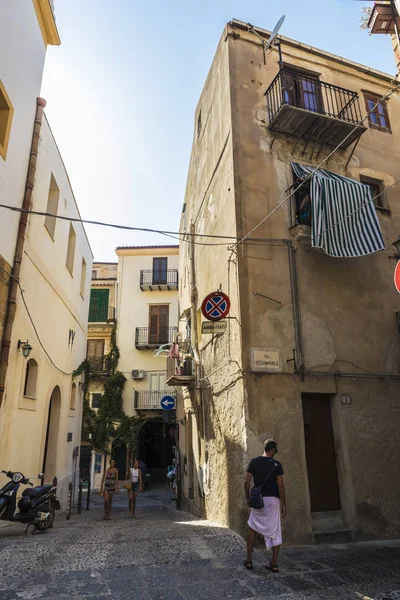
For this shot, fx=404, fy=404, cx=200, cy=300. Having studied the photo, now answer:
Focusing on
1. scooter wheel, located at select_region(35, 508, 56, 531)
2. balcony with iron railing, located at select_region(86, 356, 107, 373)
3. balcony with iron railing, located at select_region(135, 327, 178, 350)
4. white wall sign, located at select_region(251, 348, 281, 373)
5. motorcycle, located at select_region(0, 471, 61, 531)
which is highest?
balcony with iron railing, located at select_region(135, 327, 178, 350)

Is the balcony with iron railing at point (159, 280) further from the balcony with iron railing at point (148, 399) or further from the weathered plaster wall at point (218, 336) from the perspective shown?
the weathered plaster wall at point (218, 336)

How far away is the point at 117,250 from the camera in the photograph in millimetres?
27500

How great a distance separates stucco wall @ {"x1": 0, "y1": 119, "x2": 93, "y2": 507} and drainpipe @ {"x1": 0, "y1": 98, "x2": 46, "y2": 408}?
0.35 meters

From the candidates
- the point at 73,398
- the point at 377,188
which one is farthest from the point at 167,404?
the point at 377,188

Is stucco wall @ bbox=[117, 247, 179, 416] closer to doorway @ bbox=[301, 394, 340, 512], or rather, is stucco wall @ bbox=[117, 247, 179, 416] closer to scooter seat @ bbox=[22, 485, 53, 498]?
scooter seat @ bbox=[22, 485, 53, 498]

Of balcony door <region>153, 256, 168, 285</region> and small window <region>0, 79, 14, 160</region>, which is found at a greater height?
balcony door <region>153, 256, 168, 285</region>

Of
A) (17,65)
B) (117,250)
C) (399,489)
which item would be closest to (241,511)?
(399,489)

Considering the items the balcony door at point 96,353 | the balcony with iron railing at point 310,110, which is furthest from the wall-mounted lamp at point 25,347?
the balcony door at point 96,353

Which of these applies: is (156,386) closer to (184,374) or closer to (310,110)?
(184,374)

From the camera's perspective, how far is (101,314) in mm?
26562

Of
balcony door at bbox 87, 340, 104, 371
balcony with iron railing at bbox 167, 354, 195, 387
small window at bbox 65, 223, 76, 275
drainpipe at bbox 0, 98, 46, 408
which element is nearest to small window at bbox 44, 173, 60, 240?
drainpipe at bbox 0, 98, 46, 408

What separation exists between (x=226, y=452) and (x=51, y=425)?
7.21 m

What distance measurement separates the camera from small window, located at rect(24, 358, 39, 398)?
10.1 m

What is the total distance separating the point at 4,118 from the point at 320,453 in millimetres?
9164
